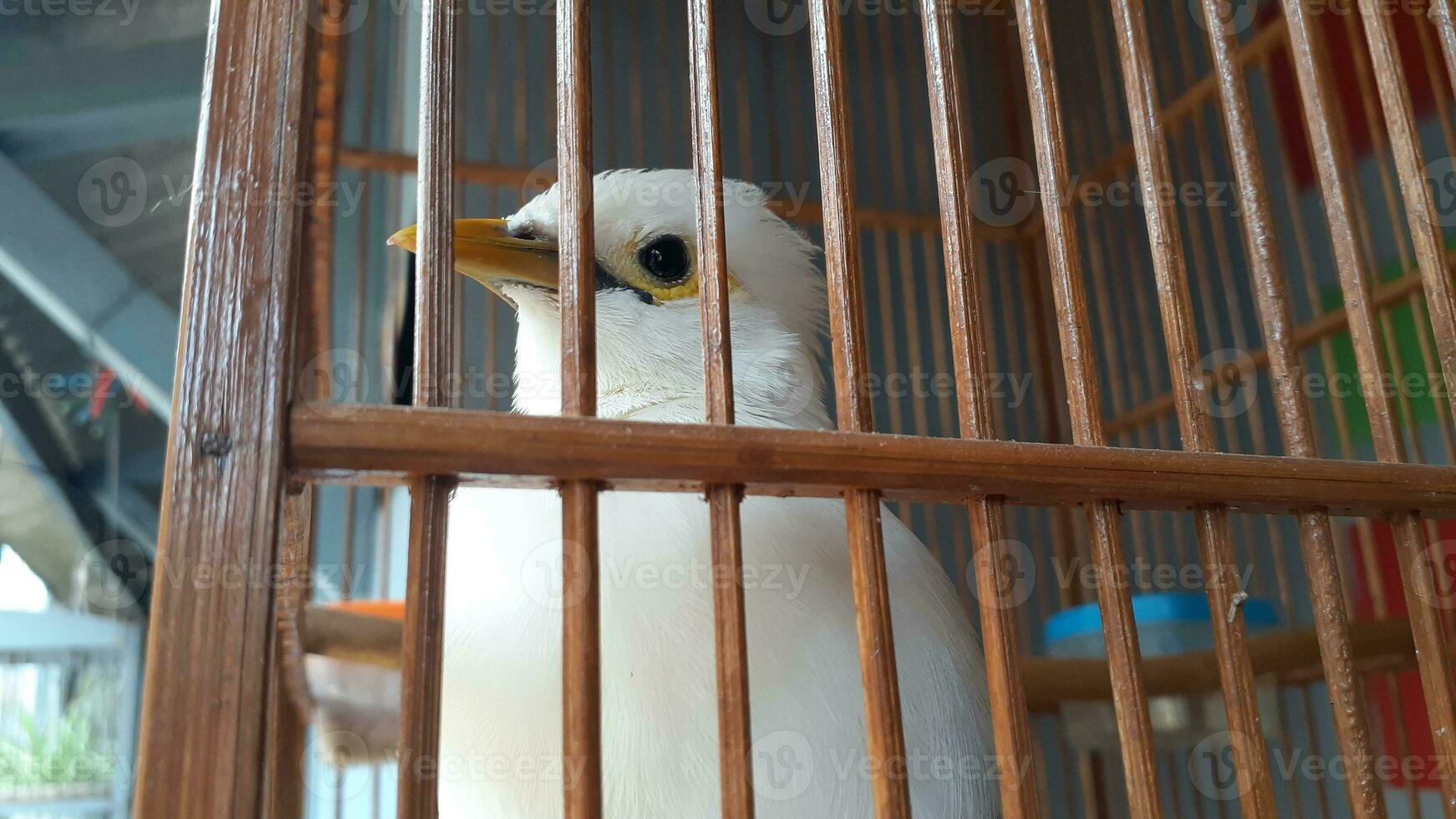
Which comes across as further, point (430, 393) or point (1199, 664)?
point (1199, 664)

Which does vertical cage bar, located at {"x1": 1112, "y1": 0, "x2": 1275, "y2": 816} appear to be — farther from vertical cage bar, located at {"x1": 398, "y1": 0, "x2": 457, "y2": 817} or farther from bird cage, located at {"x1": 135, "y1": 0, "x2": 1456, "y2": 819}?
vertical cage bar, located at {"x1": 398, "y1": 0, "x2": 457, "y2": 817}

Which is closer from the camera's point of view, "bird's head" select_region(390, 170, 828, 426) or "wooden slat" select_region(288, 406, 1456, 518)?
"wooden slat" select_region(288, 406, 1456, 518)

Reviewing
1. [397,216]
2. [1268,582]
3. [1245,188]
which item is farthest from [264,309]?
[1268,582]

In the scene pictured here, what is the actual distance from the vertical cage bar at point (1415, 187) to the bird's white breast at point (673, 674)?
40 centimetres

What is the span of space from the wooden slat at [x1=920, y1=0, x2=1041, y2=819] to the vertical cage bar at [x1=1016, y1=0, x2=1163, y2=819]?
0.05m

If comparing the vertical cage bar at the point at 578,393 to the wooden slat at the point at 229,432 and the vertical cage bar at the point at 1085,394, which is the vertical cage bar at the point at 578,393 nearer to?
the wooden slat at the point at 229,432

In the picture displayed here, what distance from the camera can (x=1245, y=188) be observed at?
24.6 inches

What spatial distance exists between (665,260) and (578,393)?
2.02 feet

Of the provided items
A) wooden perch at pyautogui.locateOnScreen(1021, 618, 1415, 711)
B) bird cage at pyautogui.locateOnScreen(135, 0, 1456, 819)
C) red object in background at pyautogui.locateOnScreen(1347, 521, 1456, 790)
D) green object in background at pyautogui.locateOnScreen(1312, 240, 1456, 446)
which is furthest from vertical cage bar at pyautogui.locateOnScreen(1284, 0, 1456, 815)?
red object in background at pyautogui.locateOnScreen(1347, 521, 1456, 790)

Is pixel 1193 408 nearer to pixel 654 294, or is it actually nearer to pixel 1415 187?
pixel 1415 187

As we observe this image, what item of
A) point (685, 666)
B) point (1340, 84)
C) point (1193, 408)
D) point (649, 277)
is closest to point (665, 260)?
point (649, 277)

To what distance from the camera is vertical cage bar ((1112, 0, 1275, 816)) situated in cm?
50

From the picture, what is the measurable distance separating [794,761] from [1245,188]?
0.46 metres

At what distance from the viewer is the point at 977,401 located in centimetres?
50
